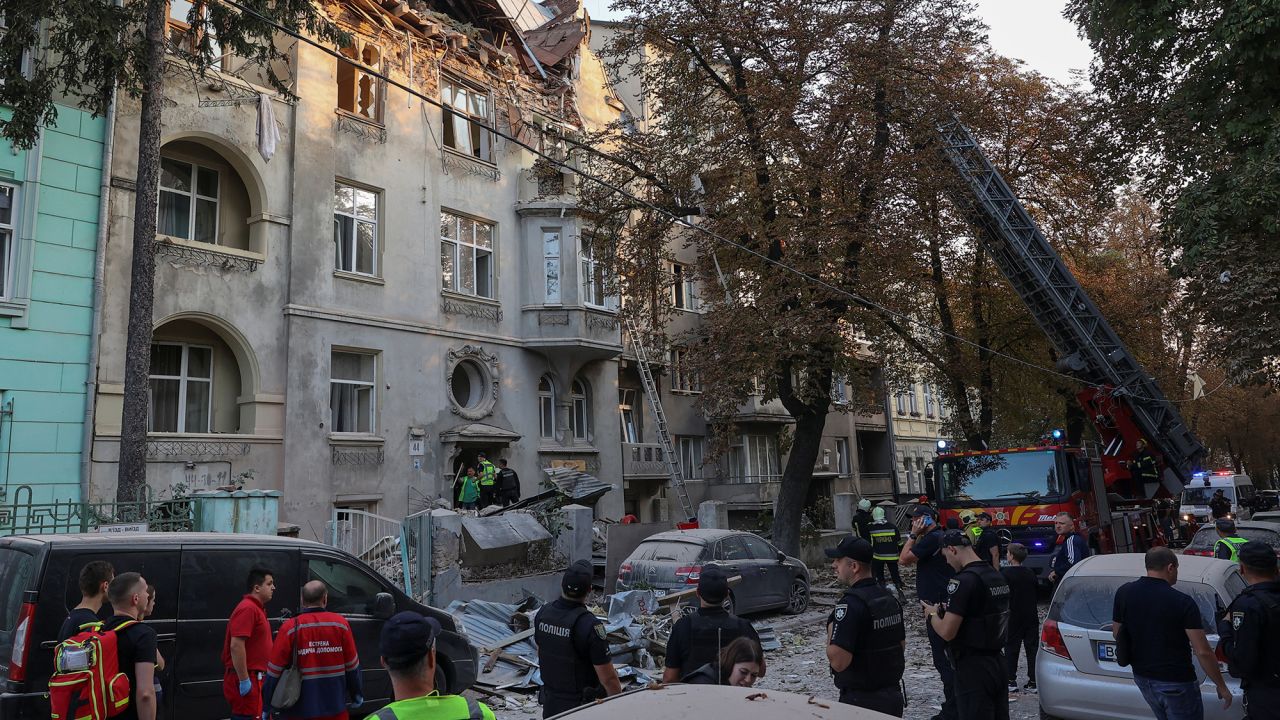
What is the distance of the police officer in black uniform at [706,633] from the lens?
17.4 ft

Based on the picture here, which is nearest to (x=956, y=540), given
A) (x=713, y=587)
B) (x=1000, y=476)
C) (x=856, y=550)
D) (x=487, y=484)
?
(x=856, y=550)

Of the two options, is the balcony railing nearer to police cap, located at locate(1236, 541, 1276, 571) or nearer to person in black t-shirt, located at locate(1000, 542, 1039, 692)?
person in black t-shirt, located at locate(1000, 542, 1039, 692)

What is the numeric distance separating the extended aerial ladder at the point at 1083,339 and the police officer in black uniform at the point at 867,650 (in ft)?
50.2

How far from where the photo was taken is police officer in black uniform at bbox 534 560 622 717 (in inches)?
216

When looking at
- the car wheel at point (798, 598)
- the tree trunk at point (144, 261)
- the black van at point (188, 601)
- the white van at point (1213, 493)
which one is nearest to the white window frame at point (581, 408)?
the car wheel at point (798, 598)

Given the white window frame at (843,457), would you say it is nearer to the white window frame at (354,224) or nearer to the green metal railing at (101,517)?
the white window frame at (354,224)

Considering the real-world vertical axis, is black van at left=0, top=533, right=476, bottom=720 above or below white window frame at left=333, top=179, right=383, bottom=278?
below

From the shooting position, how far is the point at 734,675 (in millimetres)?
4422

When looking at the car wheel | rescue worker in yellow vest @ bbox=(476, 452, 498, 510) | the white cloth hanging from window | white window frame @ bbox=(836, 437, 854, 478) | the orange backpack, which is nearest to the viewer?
the orange backpack

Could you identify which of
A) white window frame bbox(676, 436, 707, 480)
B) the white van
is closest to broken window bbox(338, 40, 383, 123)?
white window frame bbox(676, 436, 707, 480)

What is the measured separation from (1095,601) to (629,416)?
22.6 metres

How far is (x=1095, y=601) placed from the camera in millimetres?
7945

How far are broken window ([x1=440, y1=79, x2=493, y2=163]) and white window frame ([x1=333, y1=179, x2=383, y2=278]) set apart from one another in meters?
3.21

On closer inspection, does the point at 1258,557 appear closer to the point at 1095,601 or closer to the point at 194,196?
the point at 1095,601
